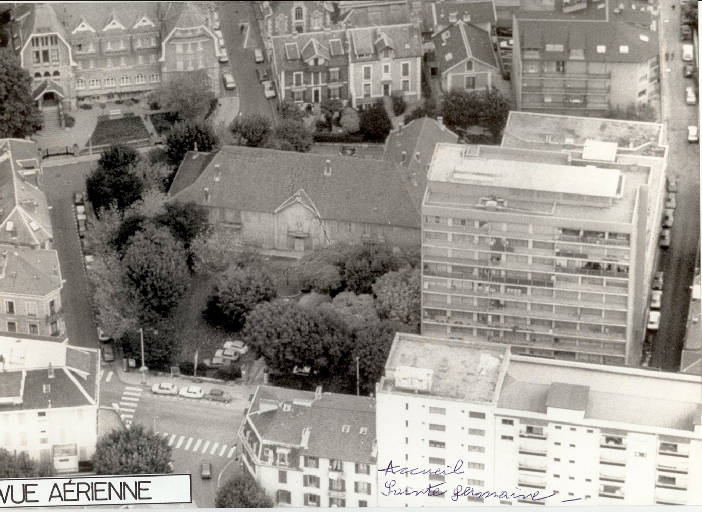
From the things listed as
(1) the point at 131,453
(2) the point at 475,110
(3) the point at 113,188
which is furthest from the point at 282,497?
(2) the point at 475,110

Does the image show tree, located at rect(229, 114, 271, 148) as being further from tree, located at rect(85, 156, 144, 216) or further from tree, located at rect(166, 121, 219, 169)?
tree, located at rect(85, 156, 144, 216)

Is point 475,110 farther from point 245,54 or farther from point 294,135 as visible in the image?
point 245,54

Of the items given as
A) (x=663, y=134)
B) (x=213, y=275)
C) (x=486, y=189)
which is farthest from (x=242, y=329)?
(x=663, y=134)

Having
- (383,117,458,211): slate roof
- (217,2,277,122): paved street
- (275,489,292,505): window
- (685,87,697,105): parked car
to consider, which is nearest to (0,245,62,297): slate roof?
(275,489,292,505): window

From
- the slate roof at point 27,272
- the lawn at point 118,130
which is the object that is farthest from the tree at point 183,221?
the lawn at point 118,130

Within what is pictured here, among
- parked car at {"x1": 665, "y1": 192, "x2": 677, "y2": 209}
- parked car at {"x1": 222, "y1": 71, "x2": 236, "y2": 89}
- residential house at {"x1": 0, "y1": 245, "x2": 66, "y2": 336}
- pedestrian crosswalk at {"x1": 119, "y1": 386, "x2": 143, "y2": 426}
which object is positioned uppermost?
parked car at {"x1": 222, "y1": 71, "x2": 236, "y2": 89}

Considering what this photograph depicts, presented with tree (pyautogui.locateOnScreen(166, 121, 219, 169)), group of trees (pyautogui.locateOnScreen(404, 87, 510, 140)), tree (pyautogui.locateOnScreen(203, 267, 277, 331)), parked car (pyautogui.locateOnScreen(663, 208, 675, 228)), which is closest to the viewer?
tree (pyautogui.locateOnScreen(203, 267, 277, 331))

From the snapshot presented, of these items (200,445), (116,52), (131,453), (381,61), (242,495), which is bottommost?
(242,495)
